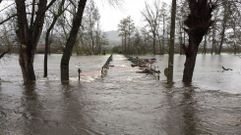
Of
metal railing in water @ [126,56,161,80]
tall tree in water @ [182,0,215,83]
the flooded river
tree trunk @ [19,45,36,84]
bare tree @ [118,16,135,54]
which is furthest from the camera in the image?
bare tree @ [118,16,135,54]

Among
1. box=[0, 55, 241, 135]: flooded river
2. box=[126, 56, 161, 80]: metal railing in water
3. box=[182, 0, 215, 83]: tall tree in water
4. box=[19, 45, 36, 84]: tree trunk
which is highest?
box=[182, 0, 215, 83]: tall tree in water

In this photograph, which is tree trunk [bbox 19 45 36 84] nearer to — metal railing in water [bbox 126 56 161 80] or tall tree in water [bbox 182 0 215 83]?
metal railing in water [bbox 126 56 161 80]

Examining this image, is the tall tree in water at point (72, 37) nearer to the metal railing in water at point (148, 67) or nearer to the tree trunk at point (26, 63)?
the tree trunk at point (26, 63)

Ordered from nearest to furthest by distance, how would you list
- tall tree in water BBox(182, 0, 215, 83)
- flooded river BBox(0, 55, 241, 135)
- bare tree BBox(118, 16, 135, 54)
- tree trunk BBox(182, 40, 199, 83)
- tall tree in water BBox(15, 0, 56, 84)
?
flooded river BBox(0, 55, 241, 135), tall tree in water BBox(182, 0, 215, 83), tall tree in water BBox(15, 0, 56, 84), tree trunk BBox(182, 40, 199, 83), bare tree BBox(118, 16, 135, 54)

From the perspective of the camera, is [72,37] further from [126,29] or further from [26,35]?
[126,29]

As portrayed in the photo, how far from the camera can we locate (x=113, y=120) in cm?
861

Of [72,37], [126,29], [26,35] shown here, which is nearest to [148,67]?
[72,37]

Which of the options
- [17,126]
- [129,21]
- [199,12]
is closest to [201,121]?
[17,126]

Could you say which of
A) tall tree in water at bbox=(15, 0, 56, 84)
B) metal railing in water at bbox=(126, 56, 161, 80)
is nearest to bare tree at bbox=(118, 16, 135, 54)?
metal railing in water at bbox=(126, 56, 161, 80)

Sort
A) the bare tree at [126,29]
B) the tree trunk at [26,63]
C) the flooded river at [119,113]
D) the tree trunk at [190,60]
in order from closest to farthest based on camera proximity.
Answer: the flooded river at [119,113] < the tree trunk at [190,60] < the tree trunk at [26,63] < the bare tree at [126,29]

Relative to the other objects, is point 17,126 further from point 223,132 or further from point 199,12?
point 199,12

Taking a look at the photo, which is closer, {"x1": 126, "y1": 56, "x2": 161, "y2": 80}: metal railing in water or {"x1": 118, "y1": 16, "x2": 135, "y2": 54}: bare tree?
{"x1": 126, "y1": 56, "x2": 161, "y2": 80}: metal railing in water

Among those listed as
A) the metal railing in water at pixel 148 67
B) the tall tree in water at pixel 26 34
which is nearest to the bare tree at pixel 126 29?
the metal railing in water at pixel 148 67

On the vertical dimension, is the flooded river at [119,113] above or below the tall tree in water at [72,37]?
below
